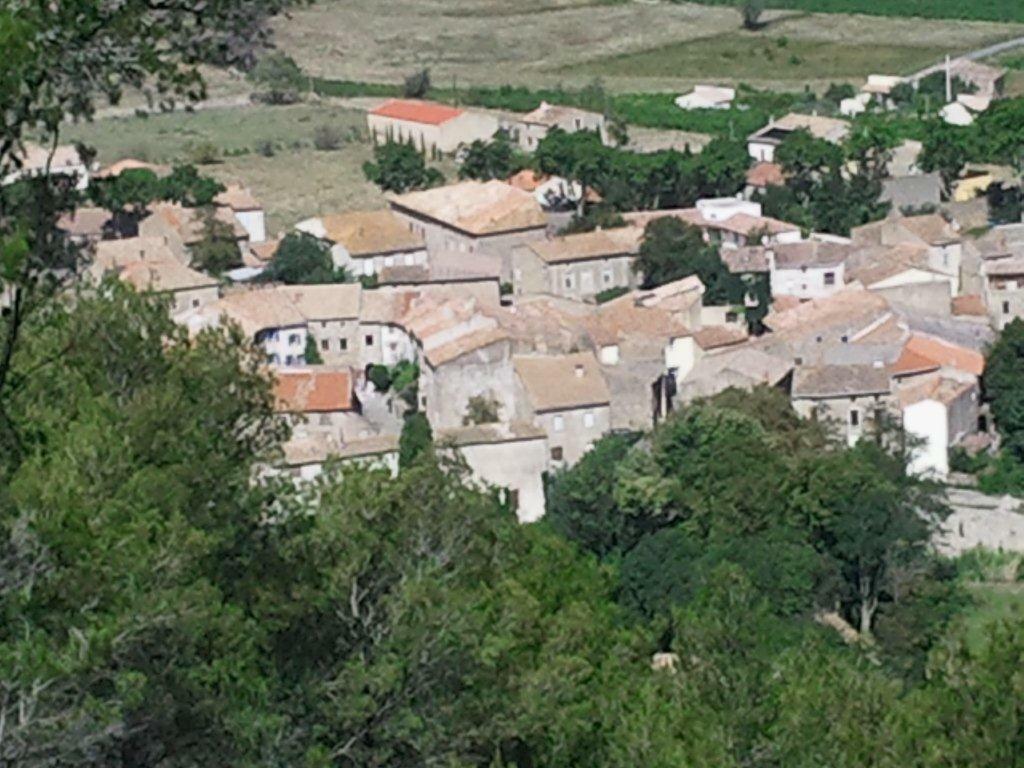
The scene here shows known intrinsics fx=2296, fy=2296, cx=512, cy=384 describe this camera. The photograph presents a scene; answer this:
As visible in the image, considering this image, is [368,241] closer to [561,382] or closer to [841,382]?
[561,382]

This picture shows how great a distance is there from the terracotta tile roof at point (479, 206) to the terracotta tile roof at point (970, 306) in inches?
359

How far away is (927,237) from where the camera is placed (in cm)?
3878

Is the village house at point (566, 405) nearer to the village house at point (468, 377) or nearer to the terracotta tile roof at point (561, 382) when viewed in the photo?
the terracotta tile roof at point (561, 382)

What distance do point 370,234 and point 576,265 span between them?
4476 mm

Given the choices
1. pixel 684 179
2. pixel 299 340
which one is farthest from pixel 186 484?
pixel 684 179

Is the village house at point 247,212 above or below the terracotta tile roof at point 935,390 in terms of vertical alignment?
below

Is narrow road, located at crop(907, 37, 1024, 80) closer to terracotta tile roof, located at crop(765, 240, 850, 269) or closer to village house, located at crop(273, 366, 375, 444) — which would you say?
terracotta tile roof, located at crop(765, 240, 850, 269)

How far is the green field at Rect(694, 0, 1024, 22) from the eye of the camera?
3049 inches

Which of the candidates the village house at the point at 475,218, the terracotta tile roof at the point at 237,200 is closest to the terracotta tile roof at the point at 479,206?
the village house at the point at 475,218

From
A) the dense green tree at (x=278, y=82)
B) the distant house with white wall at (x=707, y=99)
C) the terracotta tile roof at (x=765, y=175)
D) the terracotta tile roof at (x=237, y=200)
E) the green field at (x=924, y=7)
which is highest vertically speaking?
the terracotta tile roof at (x=237, y=200)

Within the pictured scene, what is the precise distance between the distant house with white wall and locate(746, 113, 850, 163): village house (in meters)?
7.36

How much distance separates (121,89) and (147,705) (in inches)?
125

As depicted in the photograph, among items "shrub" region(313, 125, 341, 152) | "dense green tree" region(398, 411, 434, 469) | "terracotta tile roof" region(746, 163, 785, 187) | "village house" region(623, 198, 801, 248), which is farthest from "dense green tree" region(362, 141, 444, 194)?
"dense green tree" region(398, 411, 434, 469)

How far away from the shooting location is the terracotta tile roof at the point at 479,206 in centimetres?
4259
